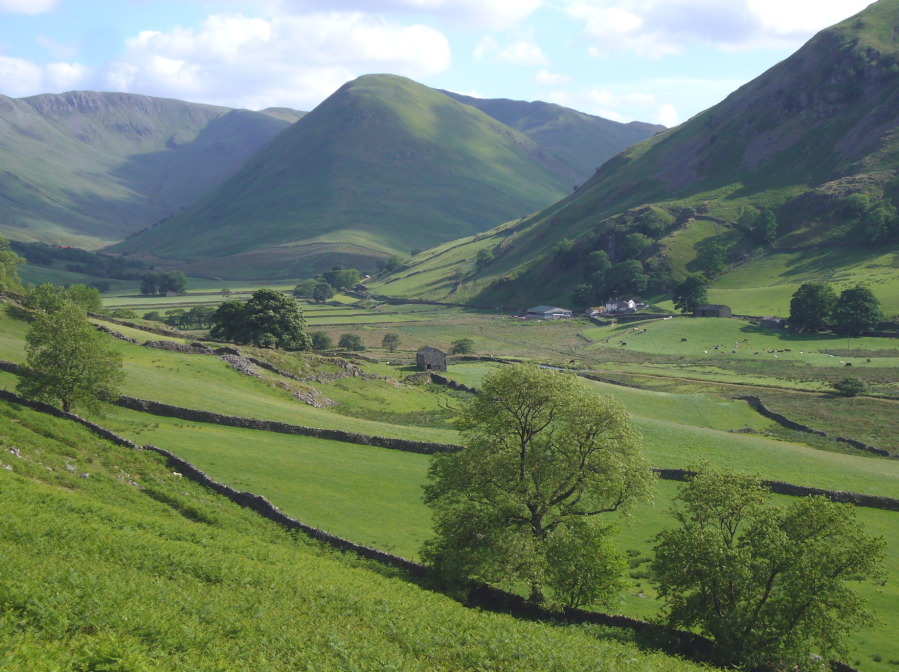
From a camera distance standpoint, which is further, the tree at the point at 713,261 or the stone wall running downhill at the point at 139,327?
the tree at the point at 713,261

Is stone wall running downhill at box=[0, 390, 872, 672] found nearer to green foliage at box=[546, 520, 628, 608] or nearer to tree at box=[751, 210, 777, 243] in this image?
green foliage at box=[546, 520, 628, 608]

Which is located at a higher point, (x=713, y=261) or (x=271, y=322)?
(x=713, y=261)

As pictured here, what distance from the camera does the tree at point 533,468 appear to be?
28.1 metres

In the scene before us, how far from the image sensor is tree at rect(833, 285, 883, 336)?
116125mm

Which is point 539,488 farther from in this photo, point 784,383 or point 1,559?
point 784,383

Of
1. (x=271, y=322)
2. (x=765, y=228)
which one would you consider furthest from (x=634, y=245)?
(x=271, y=322)

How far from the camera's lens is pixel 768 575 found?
23594mm

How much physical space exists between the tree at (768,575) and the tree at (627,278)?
160 m

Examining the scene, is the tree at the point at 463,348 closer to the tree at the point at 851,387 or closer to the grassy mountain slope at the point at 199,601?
the tree at the point at 851,387

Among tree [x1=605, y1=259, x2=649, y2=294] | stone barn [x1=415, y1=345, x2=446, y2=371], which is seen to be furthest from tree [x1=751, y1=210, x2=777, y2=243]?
stone barn [x1=415, y1=345, x2=446, y2=371]

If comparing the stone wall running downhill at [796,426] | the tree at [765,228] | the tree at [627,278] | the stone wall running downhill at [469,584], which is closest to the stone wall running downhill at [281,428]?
the stone wall running downhill at [469,584]

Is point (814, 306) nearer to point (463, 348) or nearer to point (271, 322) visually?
point (463, 348)

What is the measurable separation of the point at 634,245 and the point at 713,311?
58133 millimetres

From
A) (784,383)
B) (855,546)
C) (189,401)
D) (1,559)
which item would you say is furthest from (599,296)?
(1,559)
